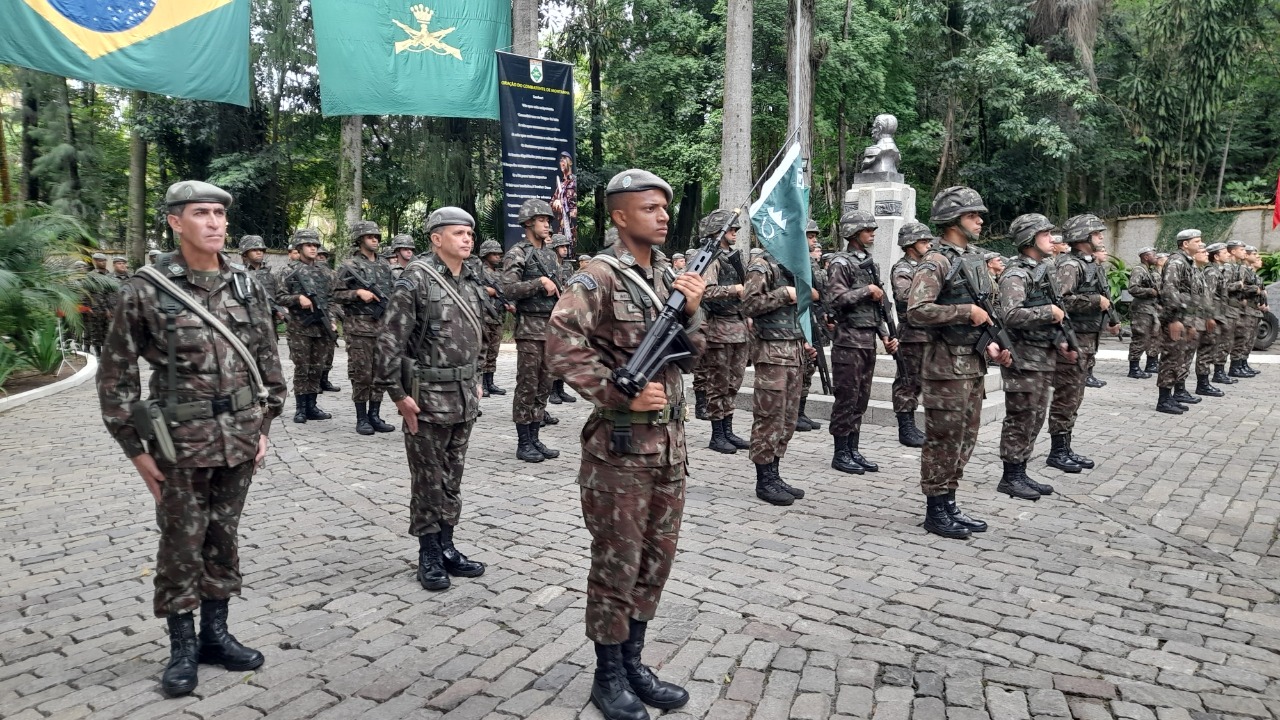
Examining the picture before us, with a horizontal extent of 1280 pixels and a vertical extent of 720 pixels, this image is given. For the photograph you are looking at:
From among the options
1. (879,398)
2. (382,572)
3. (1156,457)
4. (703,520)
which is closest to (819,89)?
(879,398)

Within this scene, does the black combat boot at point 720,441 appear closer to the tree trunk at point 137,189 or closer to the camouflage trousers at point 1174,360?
the camouflage trousers at point 1174,360

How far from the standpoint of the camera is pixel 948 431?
5816 millimetres

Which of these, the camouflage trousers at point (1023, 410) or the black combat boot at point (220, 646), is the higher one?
the camouflage trousers at point (1023, 410)

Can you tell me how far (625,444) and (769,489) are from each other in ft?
11.9

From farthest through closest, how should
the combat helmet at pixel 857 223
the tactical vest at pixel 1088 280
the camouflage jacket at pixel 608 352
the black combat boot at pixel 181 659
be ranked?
the combat helmet at pixel 857 223
the tactical vest at pixel 1088 280
the black combat boot at pixel 181 659
the camouflage jacket at pixel 608 352

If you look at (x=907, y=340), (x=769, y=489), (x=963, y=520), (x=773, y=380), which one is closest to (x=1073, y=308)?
(x=907, y=340)

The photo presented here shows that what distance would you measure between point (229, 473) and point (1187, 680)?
14.1 feet

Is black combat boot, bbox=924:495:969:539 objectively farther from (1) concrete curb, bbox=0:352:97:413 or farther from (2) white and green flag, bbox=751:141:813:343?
(1) concrete curb, bbox=0:352:97:413

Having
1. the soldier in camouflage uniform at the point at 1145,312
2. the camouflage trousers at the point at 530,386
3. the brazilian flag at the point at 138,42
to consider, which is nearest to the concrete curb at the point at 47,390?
the brazilian flag at the point at 138,42

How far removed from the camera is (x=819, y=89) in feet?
75.9

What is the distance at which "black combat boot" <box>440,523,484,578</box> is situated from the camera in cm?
496

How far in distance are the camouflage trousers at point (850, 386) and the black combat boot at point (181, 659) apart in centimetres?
551

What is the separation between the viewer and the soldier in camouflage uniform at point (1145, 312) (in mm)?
12359

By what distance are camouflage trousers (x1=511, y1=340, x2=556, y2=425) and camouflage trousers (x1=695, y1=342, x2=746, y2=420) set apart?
1.63 meters
